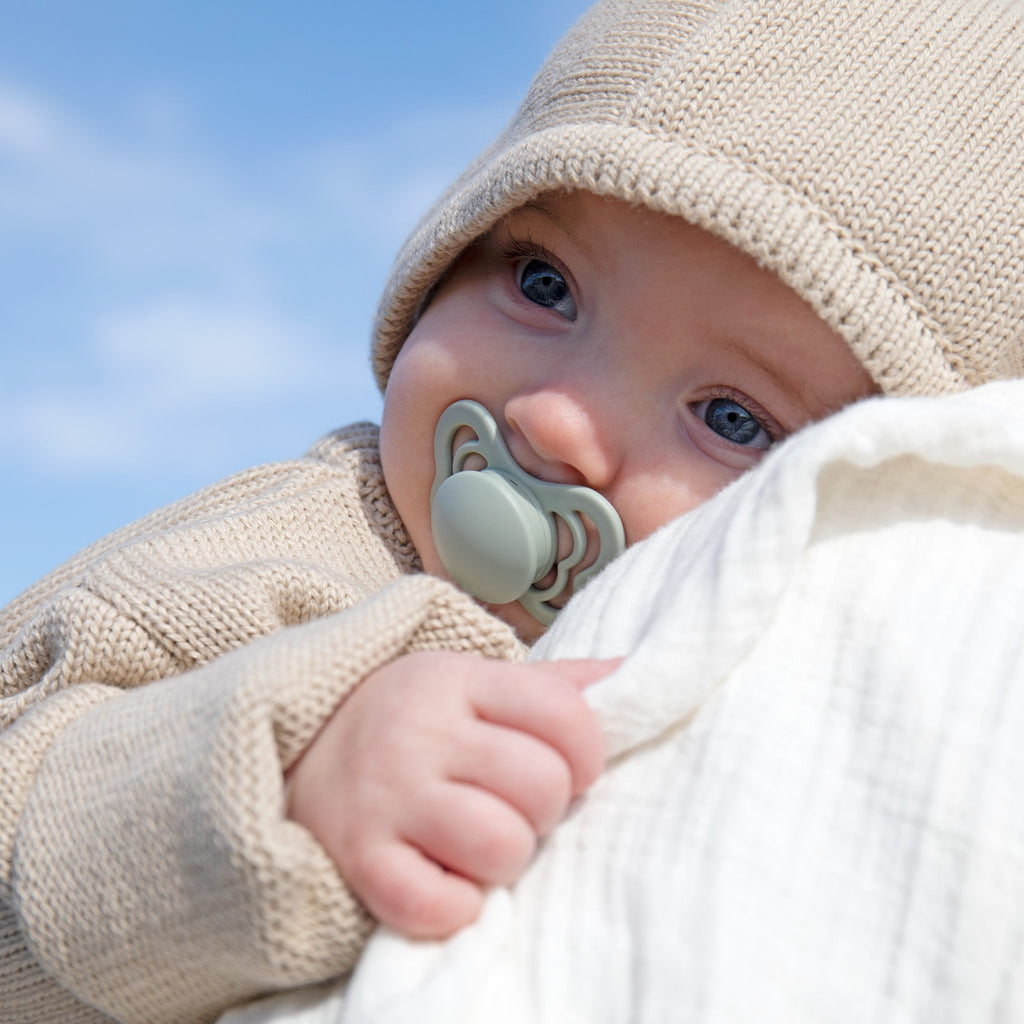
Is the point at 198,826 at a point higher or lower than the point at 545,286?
lower

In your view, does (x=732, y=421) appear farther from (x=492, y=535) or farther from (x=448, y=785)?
(x=448, y=785)

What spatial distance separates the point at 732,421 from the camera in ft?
3.94

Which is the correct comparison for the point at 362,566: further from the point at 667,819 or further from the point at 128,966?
the point at 667,819

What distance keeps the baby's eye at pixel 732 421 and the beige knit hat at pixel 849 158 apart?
14 centimetres

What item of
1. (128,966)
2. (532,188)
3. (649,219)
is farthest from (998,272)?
(128,966)

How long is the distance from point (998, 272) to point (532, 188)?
1.75 ft

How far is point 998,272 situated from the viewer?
1191mm

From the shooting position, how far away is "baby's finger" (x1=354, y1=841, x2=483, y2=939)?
0.61 metres

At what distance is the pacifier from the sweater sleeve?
374mm

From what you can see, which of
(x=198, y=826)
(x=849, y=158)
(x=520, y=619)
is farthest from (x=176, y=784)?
(x=849, y=158)

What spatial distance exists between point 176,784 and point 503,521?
558 millimetres

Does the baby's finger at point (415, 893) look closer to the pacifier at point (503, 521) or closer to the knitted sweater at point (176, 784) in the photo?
the knitted sweater at point (176, 784)

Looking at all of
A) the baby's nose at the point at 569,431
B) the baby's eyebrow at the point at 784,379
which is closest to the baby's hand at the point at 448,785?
the baby's nose at the point at 569,431

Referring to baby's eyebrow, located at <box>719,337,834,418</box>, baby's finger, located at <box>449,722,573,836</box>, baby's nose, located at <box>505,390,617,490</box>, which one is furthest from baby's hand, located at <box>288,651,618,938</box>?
baby's eyebrow, located at <box>719,337,834,418</box>
